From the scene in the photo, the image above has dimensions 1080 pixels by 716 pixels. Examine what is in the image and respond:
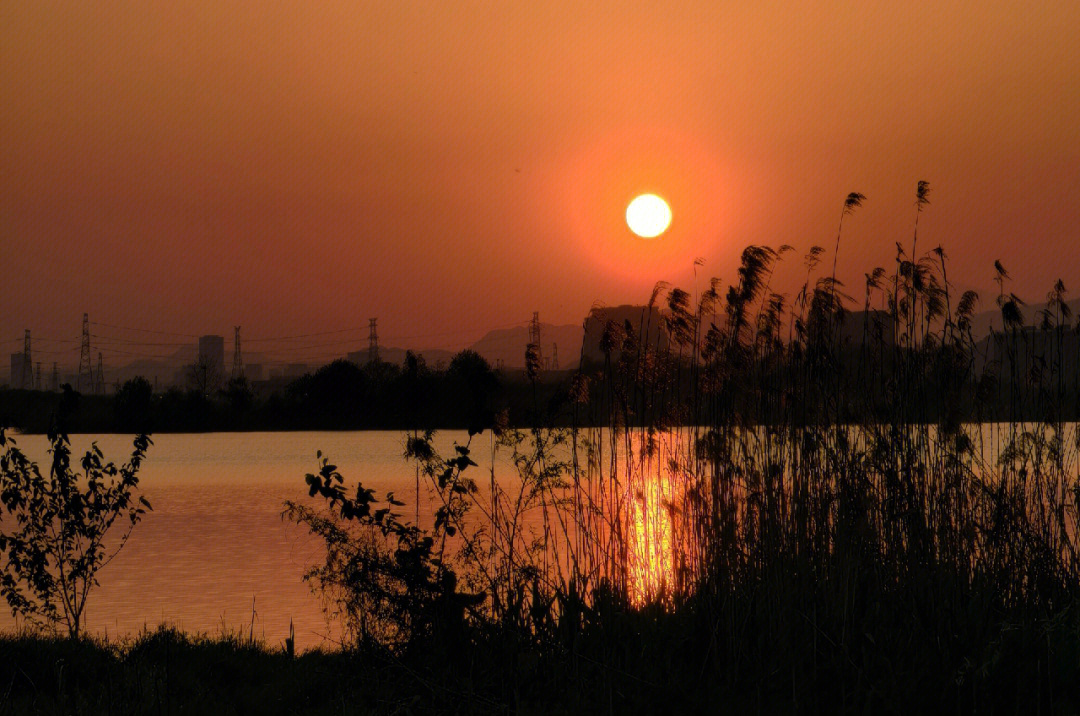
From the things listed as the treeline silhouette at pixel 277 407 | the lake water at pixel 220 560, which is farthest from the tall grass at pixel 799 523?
the treeline silhouette at pixel 277 407

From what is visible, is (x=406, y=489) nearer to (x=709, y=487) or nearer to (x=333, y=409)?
(x=709, y=487)

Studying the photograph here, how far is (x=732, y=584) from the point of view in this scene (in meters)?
5.04

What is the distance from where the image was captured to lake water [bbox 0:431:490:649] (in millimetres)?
8273

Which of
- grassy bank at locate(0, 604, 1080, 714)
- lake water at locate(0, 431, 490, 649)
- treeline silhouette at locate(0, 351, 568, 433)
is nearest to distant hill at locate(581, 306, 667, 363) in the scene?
lake water at locate(0, 431, 490, 649)

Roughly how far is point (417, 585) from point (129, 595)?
5.64m

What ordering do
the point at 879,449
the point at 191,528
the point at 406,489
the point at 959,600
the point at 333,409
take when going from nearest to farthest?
the point at 959,600 < the point at 879,449 < the point at 191,528 < the point at 406,489 < the point at 333,409

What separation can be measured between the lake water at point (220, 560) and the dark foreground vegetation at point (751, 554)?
102cm

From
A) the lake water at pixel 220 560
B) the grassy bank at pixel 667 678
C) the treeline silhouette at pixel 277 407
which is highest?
the treeline silhouette at pixel 277 407

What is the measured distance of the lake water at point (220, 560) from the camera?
8273 millimetres

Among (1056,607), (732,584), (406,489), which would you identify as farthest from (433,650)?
(406,489)

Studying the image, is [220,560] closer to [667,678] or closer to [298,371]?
[667,678]

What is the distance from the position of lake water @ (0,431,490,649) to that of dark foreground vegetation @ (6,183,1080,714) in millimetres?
1024

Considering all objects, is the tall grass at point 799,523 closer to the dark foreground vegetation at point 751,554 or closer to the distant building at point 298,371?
the dark foreground vegetation at point 751,554

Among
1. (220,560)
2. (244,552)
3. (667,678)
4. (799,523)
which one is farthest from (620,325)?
(244,552)
